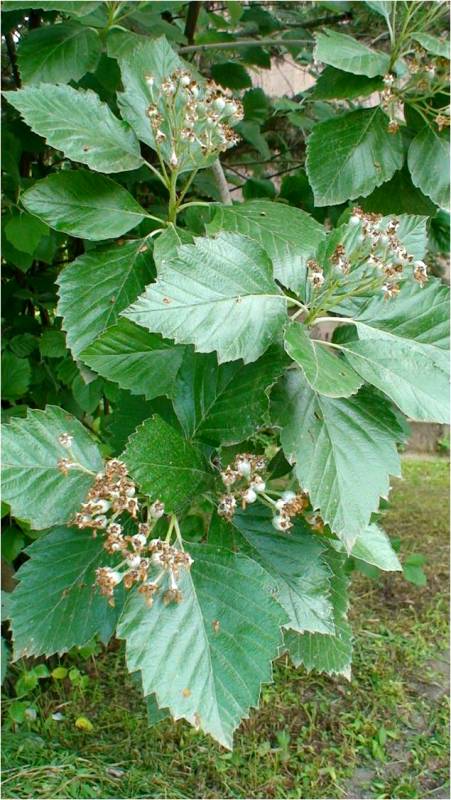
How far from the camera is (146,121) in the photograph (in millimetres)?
794

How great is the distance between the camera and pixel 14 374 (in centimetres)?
139

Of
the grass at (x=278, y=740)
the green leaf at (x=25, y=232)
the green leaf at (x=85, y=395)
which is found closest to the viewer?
the green leaf at (x=25, y=232)

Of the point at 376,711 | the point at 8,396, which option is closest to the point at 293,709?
the point at 376,711

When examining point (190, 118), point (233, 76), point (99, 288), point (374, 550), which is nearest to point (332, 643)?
point (374, 550)

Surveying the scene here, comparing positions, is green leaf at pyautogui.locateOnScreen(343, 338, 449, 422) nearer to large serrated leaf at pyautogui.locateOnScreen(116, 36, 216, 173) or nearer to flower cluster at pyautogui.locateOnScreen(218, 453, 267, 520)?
flower cluster at pyautogui.locateOnScreen(218, 453, 267, 520)

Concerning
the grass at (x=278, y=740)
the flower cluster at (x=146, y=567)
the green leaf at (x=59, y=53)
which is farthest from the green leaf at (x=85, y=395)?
the grass at (x=278, y=740)

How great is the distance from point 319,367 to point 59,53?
2.17 ft

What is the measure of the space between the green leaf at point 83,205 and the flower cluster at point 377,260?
9.6 inches

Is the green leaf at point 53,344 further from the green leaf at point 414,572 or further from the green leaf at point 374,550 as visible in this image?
the green leaf at point 414,572

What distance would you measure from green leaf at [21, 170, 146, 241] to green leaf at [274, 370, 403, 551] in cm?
27

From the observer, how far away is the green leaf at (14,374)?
1391 millimetres

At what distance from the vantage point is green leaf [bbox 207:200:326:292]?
0.69 m

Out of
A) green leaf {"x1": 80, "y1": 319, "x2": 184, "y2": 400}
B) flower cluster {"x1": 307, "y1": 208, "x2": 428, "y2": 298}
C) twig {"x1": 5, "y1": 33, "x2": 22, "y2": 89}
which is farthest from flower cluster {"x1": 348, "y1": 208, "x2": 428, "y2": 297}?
twig {"x1": 5, "y1": 33, "x2": 22, "y2": 89}

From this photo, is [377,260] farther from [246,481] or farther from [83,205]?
[83,205]
